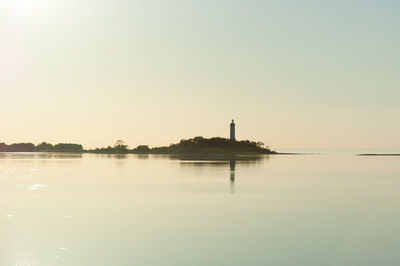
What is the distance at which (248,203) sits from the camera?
124ft

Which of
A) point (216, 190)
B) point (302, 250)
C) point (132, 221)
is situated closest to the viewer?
point (302, 250)

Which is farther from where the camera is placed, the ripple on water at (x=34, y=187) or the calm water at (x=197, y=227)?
the ripple on water at (x=34, y=187)

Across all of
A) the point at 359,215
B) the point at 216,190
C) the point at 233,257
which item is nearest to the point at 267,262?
the point at 233,257

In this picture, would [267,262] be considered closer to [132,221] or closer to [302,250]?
[302,250]

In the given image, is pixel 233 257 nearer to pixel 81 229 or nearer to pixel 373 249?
pixel 373 249

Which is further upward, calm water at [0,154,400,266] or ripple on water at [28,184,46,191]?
ripple on water at [28,184,46,191]

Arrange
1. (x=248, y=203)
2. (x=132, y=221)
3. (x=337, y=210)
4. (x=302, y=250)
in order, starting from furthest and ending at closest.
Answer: (x=248, y=203), (x=337, y=210), (x=132, y=221), (x=302, y=250)

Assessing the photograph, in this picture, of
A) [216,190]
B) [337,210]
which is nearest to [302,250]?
[337,210]

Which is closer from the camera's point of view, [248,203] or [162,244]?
[162,244]

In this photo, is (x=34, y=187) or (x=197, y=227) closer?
(x=197, y=227)

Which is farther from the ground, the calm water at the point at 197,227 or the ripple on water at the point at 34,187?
the ripple on water at the point at 34,187

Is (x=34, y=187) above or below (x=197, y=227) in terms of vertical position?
above

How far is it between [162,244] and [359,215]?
15.8m

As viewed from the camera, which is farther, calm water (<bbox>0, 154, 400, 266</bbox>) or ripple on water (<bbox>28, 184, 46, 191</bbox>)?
ripple on water (<bbox>28, 184, 46, 191</bbox>)
